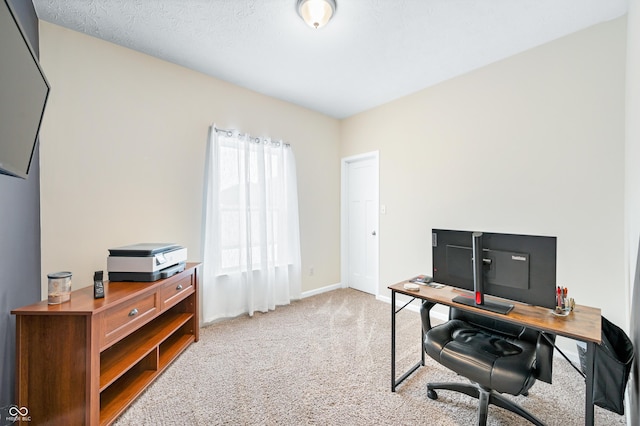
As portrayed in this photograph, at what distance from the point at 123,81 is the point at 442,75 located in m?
3.11

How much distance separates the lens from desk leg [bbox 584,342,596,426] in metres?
1.15

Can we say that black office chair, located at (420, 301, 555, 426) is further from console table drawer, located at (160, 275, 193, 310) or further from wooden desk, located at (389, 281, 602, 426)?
console table drawer, located at (160, 275, 193, 310)

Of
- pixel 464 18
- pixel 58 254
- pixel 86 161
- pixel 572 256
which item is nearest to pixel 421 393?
pixel 572 256

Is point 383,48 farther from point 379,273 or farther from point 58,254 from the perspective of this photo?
point 58,254

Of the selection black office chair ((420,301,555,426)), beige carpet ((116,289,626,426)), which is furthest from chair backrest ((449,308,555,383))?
beige carpet ((116,289,626,426))

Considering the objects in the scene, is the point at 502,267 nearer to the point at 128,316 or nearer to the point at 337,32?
the point at 337,32

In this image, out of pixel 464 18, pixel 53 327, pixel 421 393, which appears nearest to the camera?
pixel 53 327

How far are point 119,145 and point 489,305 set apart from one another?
3093 millimetres

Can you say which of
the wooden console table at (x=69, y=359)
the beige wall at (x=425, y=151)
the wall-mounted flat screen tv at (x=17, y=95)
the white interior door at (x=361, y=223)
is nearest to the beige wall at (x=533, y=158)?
the beige wall at (x=425, y=151)

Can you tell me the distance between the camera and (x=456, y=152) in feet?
9.50

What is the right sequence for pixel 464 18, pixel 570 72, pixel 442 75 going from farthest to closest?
pixel 442 75 < pixel 570 72 < pixel 464 18

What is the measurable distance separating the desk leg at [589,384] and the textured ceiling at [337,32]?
7.11ft

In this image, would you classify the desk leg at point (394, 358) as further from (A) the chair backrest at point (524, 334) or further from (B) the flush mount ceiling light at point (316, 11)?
(B) the flush mount ceiling light at point (316, 11)

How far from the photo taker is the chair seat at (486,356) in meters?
1.31
